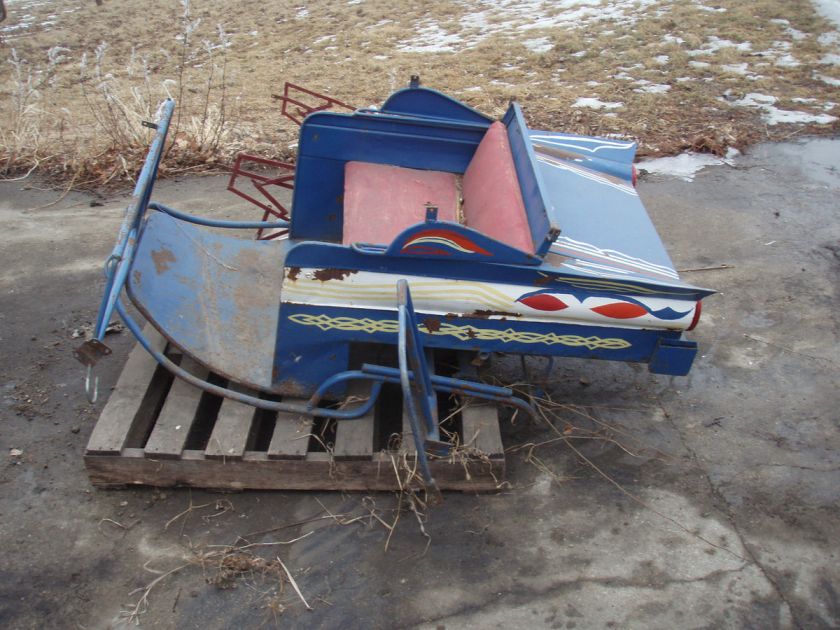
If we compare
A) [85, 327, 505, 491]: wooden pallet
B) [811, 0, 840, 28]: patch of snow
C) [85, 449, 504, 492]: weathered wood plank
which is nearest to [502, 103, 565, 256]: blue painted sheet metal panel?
[85, 327, 505, 491]: wooden pallet

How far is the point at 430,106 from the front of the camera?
14.0 feet

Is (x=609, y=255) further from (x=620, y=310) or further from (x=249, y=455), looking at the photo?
(x=249, y=455)

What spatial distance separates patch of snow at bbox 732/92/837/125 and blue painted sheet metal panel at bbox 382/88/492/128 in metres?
4.39

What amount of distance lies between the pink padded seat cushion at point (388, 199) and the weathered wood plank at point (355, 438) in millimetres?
990

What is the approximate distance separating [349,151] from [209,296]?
1.25 m

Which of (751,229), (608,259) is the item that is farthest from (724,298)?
(608,259)

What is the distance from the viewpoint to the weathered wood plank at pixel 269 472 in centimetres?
312

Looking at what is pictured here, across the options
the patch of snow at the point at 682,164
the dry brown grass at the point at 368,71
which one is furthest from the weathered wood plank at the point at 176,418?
the patch of snow at the point at 682,164

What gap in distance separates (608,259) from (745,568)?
141 centimetres

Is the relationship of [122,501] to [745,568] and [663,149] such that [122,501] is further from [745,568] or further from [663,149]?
[663,149]

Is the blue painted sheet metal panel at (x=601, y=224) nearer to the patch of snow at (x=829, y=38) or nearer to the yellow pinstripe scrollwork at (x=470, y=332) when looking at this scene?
the yellow pinstripe scrollwork at (x=470, y=332)

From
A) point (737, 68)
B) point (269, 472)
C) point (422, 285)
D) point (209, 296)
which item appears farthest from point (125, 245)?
point (737, 68)

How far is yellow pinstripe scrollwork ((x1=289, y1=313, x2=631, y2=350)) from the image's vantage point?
3139mm

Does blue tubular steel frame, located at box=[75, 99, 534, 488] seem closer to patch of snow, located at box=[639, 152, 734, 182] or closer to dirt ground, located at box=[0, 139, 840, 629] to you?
dirt ground, located at box=[0, 139, 840, 629]
